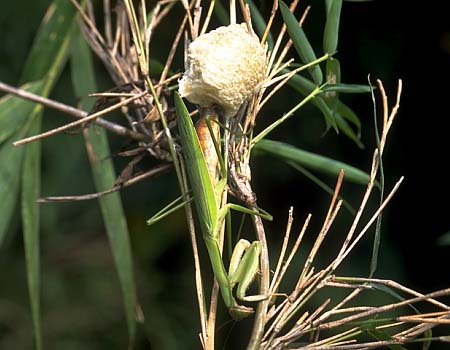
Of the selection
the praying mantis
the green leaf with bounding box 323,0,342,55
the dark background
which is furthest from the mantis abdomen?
the dark background

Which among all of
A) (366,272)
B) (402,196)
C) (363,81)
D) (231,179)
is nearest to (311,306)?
(366,272)

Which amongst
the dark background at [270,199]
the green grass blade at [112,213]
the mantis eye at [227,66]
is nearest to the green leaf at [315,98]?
the mantis eye at [227,66]

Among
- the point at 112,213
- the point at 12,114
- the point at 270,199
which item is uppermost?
the point at 12,114

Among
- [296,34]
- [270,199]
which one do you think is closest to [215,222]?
[296,34]

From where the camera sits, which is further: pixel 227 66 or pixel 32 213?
pixel 32 213

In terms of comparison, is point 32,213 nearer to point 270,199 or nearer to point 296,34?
point 296,34

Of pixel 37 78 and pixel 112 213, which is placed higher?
pixel 37 78
